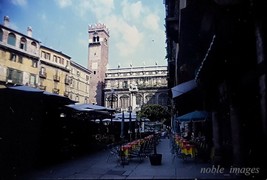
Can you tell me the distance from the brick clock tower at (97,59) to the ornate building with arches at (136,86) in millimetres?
3004

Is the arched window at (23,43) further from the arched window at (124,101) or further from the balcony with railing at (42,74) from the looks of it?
the arched window at (124,101)

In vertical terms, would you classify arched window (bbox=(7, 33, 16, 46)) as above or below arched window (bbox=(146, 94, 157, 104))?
above

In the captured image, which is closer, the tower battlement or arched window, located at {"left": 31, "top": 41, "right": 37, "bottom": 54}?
arched window, located at {"left": 31, "top": 41, "right": 37, "bottom": 54}

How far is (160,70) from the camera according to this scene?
70.5m

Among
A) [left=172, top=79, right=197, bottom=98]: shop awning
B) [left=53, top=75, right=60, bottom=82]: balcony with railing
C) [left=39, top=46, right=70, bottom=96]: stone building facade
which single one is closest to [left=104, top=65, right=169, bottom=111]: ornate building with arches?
[left=39, top=46, right=70, bottom=96]: stone building facade

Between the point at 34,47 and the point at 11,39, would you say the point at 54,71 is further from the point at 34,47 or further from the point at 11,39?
the point at 11,39

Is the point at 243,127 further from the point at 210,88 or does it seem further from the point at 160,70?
the point at 160,70

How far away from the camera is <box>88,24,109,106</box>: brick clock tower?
67.9 m

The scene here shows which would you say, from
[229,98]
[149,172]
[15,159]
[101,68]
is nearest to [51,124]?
[15,159]

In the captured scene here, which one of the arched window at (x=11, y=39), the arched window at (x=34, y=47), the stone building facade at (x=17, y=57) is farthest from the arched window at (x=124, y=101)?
the arched window at (x=11, y=39)

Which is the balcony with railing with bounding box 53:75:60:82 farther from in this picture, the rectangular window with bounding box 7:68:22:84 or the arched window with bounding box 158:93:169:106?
the arched window with bounding box 158:93:169:106

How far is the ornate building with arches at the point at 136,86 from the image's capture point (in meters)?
68.4

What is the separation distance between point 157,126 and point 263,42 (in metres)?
36.5

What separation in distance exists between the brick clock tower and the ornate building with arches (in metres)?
3.00
